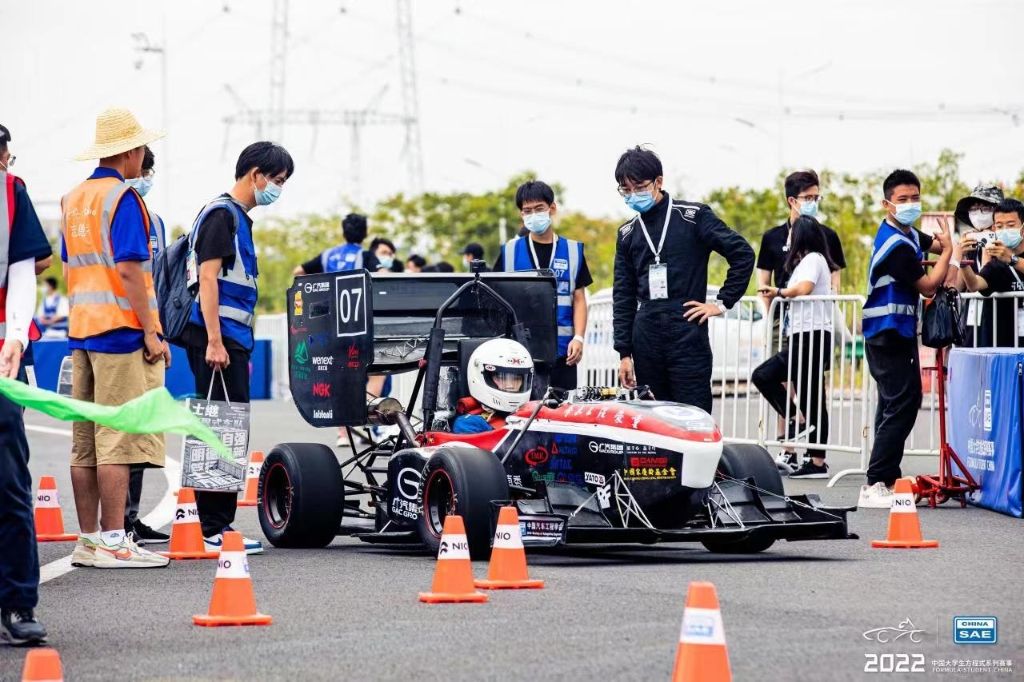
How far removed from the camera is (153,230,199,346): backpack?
974cm

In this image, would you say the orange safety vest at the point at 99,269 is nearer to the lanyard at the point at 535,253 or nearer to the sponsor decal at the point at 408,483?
the sponsor decal at the point at 408,483

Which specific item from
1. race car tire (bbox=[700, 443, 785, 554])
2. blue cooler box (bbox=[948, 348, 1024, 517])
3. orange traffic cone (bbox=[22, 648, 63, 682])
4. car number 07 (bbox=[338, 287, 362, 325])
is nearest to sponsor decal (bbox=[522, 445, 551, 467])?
race car tire (bbox=[700, 443, 785, 554])

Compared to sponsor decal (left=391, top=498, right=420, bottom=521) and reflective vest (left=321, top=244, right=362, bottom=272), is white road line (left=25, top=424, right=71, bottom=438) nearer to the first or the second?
reflective vest (left=321, top=244, right=362, bottom=272)

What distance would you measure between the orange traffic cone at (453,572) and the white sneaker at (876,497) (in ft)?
16.1

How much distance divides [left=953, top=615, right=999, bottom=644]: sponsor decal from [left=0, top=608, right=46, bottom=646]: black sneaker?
3282 millimetres

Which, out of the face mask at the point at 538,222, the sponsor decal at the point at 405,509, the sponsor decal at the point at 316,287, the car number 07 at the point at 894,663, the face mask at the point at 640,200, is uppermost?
the face mask at the point at 640,200

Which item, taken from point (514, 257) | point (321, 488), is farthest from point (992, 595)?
point (514, 257)

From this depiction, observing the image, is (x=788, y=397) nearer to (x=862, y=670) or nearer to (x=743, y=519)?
(x=743, y=519)

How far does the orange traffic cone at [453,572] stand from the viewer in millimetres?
7434

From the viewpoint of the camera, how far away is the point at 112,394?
8.85 meters

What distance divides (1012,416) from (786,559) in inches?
112

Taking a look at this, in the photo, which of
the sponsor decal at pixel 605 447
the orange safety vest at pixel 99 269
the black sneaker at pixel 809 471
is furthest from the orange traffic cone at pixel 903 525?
the black sneaker at pixel 809 471

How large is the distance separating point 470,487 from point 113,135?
253 cm

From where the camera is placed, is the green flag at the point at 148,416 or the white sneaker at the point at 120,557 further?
the white sneaker at the point at 120,557
